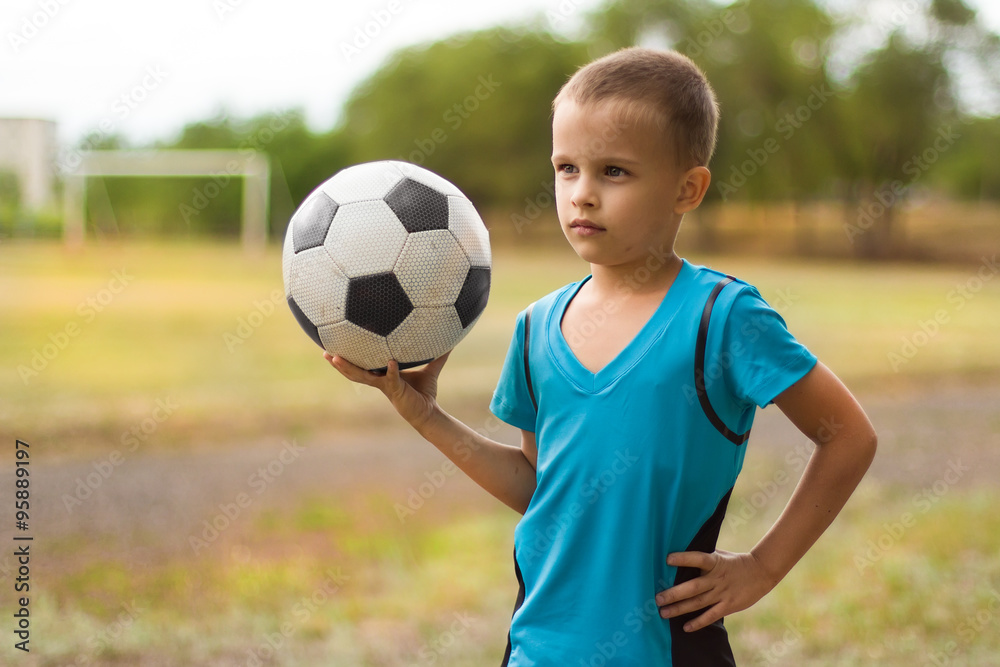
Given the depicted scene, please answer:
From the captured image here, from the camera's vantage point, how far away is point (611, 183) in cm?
139

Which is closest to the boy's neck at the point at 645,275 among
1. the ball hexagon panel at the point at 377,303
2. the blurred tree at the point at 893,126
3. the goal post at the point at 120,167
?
the ball hexagon panel at the point at 377,303

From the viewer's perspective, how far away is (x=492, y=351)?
897 cm

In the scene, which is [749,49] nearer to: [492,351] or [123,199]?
[492,351]

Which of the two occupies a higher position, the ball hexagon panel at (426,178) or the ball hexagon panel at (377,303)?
the ball hexagon panel at (426,178)

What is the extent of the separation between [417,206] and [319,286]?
0.25 metres

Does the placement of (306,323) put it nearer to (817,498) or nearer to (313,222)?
(313,222)

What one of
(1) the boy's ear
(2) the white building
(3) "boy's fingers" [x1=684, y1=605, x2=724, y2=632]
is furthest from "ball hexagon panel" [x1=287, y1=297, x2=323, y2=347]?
(2) the white building

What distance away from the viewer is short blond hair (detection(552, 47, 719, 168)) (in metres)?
1.38

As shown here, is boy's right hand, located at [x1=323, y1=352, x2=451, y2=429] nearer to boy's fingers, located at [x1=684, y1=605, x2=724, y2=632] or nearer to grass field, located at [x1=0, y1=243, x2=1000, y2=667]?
boy's fingers, located at [x1=684, y1=605, x2=724, y2=632]

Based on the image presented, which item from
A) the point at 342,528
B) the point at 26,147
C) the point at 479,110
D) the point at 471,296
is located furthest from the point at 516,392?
the point at 479,110

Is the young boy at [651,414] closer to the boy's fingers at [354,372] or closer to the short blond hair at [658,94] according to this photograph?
the short blond hair at [658,94]

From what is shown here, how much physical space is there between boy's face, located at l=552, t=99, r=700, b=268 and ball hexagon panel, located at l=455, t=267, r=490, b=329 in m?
0.36

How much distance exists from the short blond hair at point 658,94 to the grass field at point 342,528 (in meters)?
2.00

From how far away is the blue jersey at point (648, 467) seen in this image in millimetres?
1342
